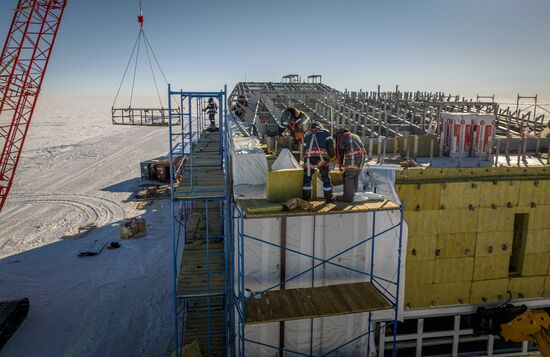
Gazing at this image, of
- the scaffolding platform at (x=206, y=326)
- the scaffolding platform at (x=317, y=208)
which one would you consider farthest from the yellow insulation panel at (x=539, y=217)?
the scaffolding platform at (x=206, y=326)

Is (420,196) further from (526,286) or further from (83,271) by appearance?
(83,271)

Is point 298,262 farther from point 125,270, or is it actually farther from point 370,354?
point 125,270

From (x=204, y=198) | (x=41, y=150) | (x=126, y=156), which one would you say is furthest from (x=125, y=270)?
(x=41, y=150)

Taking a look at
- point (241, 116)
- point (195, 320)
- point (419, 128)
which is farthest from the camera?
point (241, 116)

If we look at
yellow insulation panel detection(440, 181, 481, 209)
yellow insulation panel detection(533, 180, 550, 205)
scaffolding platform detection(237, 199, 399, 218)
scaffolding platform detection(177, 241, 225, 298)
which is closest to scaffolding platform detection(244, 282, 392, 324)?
scaffolding platform detection(177, 241, 225, 298)

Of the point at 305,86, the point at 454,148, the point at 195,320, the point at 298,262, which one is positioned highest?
the point at 305,86

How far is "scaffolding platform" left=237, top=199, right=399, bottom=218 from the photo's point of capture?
775 cm

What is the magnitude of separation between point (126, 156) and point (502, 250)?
42549 millimetres

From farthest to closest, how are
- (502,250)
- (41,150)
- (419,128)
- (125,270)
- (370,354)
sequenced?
(41,150) < (125,270) < (419,128) < (502,250) < (370,354)

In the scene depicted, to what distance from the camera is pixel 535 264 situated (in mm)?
12188

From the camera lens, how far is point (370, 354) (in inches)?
420

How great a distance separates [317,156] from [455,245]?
5.55 meters

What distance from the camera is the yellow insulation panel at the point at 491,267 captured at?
11891mm

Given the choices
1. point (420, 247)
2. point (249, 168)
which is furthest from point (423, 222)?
point (249, 168)
